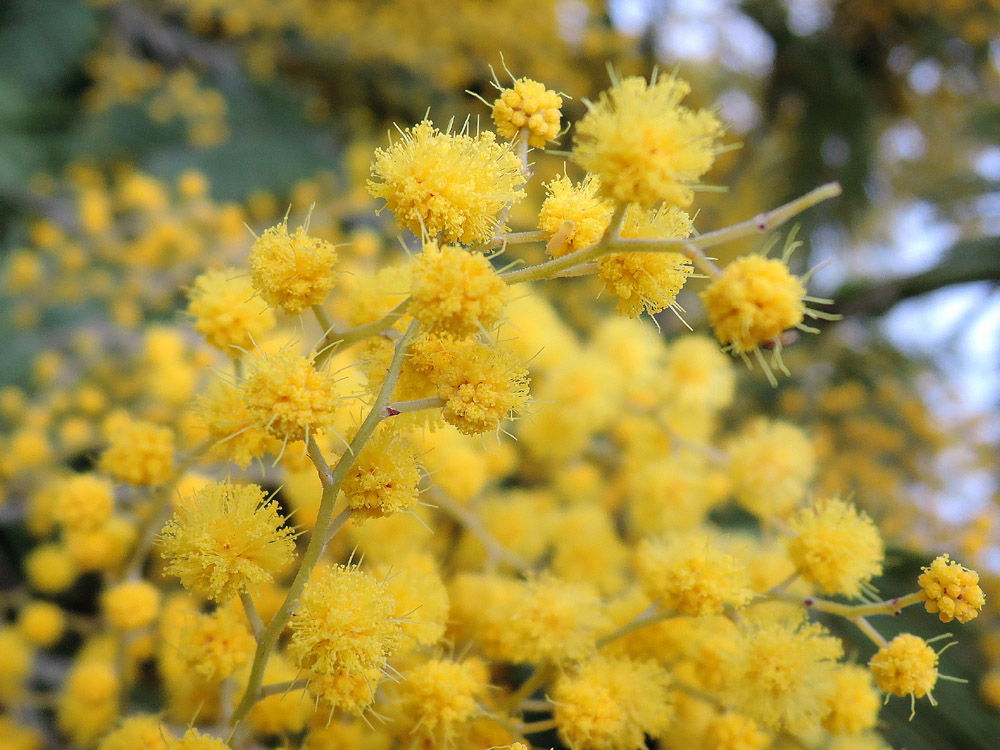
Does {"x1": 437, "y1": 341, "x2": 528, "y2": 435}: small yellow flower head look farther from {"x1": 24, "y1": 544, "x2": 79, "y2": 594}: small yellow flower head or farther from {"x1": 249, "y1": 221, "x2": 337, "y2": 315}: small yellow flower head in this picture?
{"x1": 24, "y1": 544, "x2": 79, "y2": 594}: small yellow flower head

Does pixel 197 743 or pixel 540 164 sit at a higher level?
pixel 540 164

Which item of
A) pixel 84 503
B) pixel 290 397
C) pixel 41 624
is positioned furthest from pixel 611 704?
pixel 41 624

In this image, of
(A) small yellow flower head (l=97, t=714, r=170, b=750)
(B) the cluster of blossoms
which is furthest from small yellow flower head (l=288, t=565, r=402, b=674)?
(A) small yellow flower head (l=97, t=714, r=170, b=750)

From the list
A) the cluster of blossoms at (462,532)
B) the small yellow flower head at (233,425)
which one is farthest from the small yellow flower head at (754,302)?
the small yellow flower head at (233,425)

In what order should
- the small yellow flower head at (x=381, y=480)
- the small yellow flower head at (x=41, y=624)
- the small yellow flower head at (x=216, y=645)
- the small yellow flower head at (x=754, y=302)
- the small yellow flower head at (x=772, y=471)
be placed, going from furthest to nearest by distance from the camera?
the small yellow flower head at (x=41, y=624)
the small yellow flower head at (x=772, y=471)
the small yellow flower head at (x=216, y=645)
the small yellow flower head at (x=381, y=480)
the small yellow flower head at (x=754, y=302)

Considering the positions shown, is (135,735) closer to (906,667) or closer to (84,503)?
(84,503)

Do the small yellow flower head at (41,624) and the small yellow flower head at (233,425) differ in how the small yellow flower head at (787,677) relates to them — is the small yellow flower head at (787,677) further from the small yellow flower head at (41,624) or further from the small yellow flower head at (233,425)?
the small yellow flower head at (41,624)
